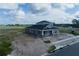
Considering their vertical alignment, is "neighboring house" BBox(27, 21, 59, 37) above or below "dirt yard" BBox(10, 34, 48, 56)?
above

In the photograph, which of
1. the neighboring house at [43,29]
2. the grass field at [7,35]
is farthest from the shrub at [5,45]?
the neighboring house at [43,29]

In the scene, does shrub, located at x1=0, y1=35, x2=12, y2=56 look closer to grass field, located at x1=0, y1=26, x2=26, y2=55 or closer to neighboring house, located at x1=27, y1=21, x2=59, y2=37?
grass field, located at x1=0, y1=26, x2=26, y2=55

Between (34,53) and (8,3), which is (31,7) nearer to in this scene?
(8,3)

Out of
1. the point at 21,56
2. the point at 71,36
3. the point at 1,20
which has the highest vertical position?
the point at 1,20

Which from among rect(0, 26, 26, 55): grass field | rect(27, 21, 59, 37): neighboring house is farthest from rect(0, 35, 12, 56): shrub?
rect(27, 21, 59, 37): neighboring house

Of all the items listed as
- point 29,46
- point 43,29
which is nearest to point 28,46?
point 29,46

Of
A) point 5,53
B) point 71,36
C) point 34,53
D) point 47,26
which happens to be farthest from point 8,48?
point 71,36

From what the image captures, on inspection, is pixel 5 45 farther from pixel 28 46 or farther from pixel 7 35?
pixel 28 46
